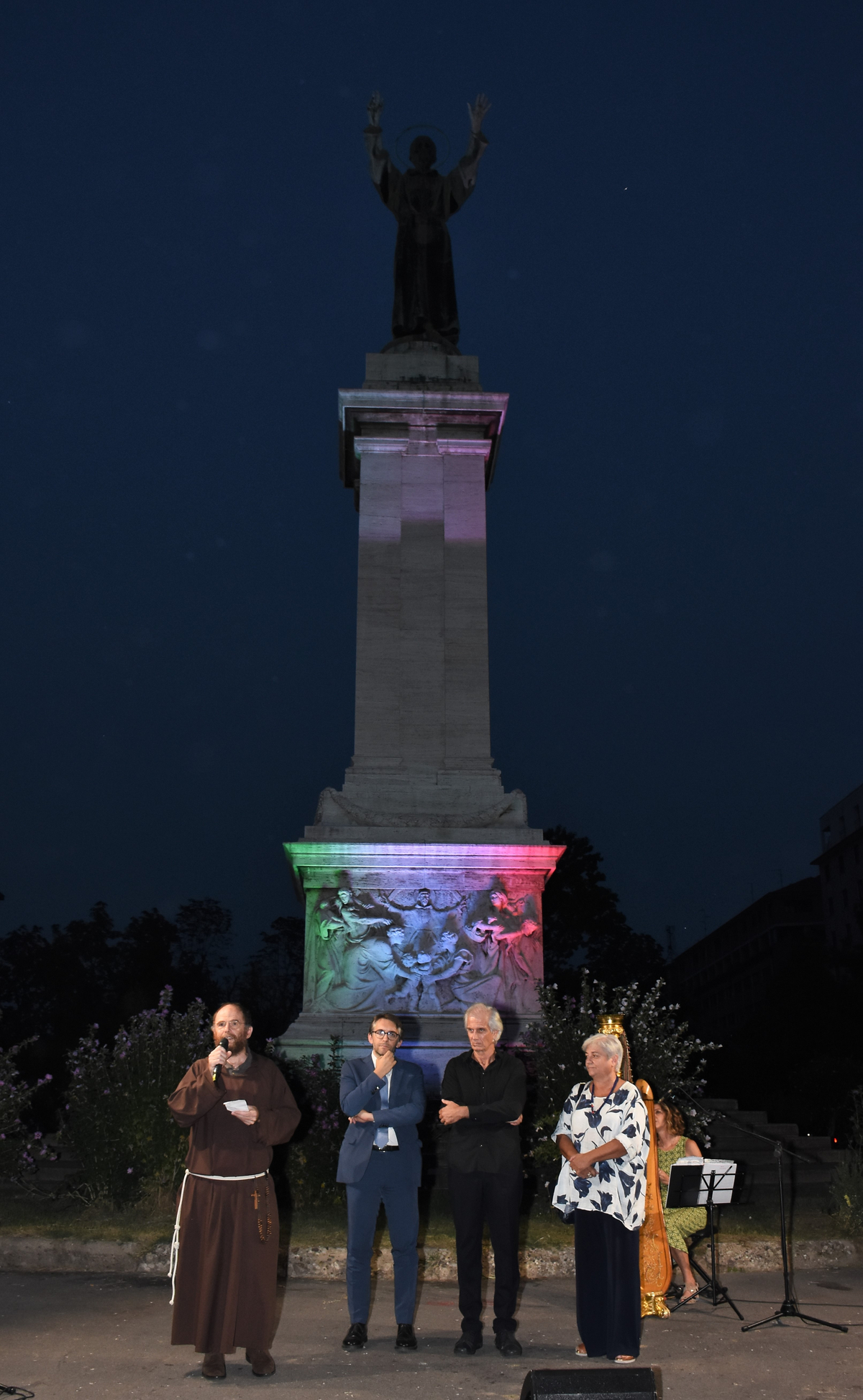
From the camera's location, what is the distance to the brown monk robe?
6.30 m

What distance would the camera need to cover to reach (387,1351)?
6.95 m

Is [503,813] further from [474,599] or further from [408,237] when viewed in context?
[408,237]

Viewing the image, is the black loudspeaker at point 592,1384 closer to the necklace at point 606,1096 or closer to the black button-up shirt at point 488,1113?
the necklace at point 606,1096

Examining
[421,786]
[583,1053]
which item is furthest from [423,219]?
[583,1053]

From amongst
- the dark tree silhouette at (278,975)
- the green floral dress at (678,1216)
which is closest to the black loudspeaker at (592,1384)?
the green floral dress at (678,1216)

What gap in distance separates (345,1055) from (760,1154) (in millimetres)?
5047

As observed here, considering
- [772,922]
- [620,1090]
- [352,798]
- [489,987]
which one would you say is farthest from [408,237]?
[772,922]

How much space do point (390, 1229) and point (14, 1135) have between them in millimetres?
7480

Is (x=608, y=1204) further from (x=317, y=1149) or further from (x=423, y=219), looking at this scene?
(x=423, y=219)

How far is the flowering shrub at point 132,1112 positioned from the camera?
36.0ft

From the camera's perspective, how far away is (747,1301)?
8.63m

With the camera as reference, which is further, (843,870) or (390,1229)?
(843,870)

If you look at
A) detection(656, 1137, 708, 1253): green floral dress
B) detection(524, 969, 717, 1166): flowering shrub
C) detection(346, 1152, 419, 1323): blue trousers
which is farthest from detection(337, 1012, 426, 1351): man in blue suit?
detection(524, 969, 717, 1166): flowering shrub

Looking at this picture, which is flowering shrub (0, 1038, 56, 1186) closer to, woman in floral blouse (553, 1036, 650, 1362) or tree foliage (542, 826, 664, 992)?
woman in floral blouse (553, 1036, 650, 1362)
